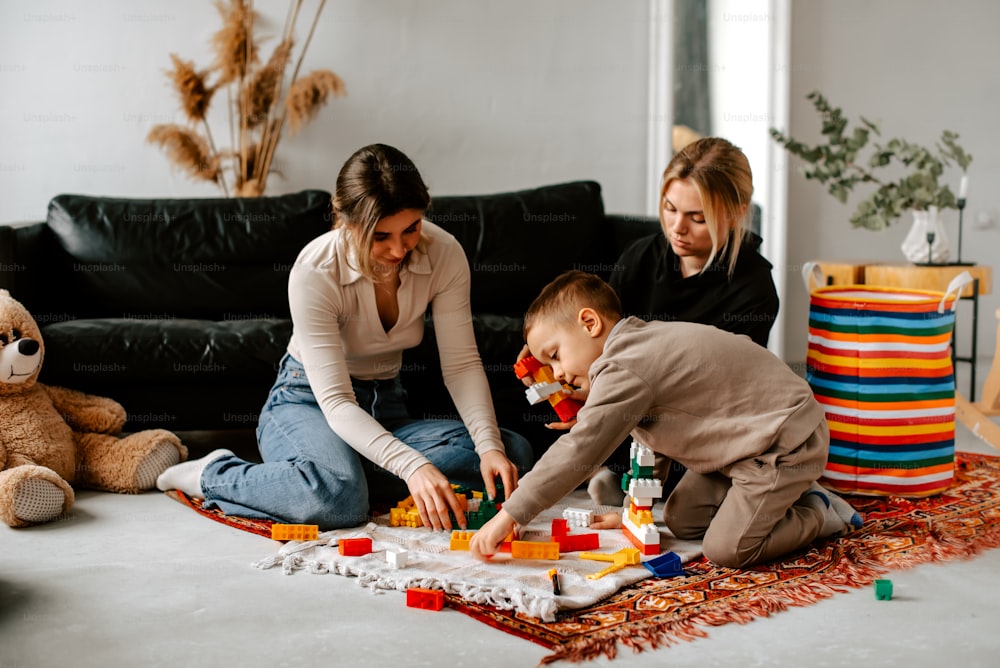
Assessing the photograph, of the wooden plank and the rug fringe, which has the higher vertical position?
the wooden plank

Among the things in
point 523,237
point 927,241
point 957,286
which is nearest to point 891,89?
point 927,241

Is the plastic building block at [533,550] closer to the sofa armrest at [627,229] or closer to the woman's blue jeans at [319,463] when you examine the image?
the woman's blue jeans at [319,463]

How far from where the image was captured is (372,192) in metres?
1.99

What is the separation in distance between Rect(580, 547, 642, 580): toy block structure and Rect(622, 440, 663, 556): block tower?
1.5 inches

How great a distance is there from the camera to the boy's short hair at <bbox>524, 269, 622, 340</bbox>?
2006 mm

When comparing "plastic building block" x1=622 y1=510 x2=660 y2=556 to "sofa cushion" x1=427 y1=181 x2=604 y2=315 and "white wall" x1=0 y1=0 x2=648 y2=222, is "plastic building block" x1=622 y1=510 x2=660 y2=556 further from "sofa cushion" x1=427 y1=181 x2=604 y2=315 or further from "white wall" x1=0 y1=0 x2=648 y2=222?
"white wall" x1=0 y1=0 x2=648 y2=222

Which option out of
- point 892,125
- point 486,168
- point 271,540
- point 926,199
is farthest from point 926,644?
point 892,125

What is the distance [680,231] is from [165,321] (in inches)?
65.1

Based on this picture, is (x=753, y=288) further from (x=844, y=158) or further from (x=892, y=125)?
(x=892, y=125)

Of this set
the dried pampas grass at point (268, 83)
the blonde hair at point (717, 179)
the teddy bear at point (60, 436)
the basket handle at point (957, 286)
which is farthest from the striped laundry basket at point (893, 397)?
the dried pampas grass at point (268, 83)

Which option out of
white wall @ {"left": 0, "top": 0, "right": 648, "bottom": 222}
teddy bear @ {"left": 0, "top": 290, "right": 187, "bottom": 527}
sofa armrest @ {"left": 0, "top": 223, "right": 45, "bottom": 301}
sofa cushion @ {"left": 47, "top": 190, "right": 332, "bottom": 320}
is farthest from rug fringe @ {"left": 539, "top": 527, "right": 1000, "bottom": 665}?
white wall @ {"left": 0, "top": 0, "right": 648, "bottom": 222}

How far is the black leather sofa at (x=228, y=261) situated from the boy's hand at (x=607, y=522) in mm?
720

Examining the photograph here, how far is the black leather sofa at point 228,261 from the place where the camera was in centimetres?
287

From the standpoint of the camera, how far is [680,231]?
7.59 ft
